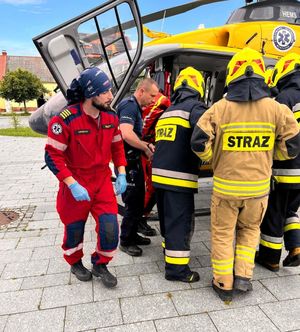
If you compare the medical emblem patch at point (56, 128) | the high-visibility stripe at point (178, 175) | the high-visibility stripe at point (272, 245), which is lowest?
the high-visibility stripe at point (272, 245)

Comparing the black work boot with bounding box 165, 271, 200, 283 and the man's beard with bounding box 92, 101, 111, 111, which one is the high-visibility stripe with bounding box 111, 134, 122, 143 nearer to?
the man's beard with bounding box 92, 101, 111, 111

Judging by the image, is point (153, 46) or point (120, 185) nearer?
point (120, 185)

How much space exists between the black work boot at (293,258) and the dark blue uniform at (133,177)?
1503 millimetres

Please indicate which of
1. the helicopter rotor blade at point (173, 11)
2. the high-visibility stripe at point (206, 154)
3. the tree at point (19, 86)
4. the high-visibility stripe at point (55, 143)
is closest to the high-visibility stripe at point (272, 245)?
the high-visibility stripe at point (206, 154)

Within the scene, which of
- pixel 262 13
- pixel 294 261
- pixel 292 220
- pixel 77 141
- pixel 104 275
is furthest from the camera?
pixel 262 13

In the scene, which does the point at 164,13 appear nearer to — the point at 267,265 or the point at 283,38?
the point at 283,38

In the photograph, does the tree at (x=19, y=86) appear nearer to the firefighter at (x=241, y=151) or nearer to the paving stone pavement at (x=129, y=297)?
the paving stone pavement at (x=129, y=297)

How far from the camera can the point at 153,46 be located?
457cm

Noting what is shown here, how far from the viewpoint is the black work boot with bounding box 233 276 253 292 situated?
8.69 feet

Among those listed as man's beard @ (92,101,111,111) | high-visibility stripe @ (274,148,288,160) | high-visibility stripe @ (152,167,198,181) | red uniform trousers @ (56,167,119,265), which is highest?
man's beard @ (92,101,111,111)

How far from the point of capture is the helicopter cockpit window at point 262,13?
5.54m

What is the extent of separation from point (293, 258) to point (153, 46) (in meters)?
3.20

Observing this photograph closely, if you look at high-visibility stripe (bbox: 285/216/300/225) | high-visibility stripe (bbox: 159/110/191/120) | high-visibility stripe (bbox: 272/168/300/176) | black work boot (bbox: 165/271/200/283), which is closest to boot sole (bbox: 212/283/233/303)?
black work boot (bbox: 165/271/200/283)

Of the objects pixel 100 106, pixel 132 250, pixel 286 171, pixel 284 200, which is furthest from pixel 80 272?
pixel 286 171
